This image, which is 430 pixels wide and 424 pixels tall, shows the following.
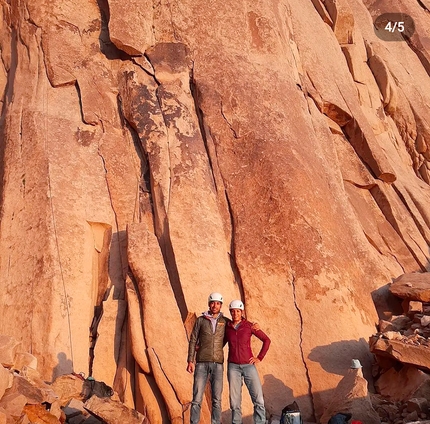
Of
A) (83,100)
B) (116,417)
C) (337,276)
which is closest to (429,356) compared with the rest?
(337,276)

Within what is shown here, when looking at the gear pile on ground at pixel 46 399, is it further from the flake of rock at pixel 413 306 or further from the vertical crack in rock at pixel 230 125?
the vertical crack in rock at pixel 230 125

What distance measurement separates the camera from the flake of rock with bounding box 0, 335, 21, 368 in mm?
7520

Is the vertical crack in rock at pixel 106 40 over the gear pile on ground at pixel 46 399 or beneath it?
over

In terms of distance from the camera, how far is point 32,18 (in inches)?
503

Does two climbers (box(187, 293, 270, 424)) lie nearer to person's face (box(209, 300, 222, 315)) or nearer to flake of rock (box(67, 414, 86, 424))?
person's face (box(209, 300, 222, 315))

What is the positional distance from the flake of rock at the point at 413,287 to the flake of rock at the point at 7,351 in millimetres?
6035

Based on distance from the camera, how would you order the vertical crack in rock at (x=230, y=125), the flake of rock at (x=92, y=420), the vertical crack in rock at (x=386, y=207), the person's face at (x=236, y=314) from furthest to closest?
the vertical crack in rock at (x=386, y=207), the vertical crack in rock at (x=230, y=125), the flake of rock at (x=92, y=420), the person's face at (x=236, y=314)

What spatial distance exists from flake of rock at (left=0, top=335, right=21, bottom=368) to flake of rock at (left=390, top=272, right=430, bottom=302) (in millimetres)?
6035

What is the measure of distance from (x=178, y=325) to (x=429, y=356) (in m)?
3.44

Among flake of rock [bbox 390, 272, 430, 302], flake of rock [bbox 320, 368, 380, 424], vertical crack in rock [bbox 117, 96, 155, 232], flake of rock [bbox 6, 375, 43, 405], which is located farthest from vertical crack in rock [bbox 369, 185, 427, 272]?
flake of rock [bbox 6, 375, 43, 405]

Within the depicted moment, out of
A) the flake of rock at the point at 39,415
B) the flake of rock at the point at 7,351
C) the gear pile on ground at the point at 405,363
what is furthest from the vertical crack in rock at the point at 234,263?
the flake of rock at the point at 39,415

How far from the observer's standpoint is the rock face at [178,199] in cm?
Answer: 938

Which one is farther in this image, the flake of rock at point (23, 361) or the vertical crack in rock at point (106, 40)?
the vertical crack in rock at point (106, 40)

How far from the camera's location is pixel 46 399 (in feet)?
22.9
